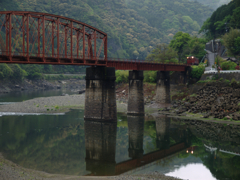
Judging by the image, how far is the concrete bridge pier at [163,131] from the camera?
38.8m

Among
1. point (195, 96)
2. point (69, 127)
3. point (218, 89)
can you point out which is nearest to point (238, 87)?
point (218, 89)

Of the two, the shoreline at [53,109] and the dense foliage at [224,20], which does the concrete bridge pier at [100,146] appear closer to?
the shoreline at [53,109]

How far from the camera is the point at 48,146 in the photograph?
3634 centimetres

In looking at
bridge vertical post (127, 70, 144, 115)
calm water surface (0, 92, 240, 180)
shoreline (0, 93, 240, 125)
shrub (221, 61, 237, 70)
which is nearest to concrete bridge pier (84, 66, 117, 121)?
calm water surface (0, 92, 240, 180)

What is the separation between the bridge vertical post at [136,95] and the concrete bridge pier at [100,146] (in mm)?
11909

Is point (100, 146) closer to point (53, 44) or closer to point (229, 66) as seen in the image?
point (53, 44)

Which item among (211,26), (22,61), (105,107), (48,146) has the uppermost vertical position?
(211,26)

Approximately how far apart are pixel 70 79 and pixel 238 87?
14289cm

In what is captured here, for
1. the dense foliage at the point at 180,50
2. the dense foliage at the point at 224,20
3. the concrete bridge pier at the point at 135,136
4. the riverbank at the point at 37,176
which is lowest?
the concrete bridge pier at the point at 135,136

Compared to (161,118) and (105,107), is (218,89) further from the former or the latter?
(105,107)

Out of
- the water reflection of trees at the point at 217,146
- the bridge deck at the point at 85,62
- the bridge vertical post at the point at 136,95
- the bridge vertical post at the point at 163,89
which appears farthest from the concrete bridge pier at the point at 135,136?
the bridge vertical post at the point at 163,89

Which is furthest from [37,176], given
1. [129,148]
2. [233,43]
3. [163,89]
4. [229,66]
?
[233,43]

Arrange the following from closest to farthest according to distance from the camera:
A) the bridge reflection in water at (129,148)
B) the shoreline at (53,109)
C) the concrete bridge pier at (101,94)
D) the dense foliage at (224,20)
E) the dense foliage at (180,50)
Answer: the bridge reflection in water at (129,148)
the concrete bridge pier at (101,94)
the shoreline at (53,109)
the dense foliage at (180,50)
the dense foliage at (224,20)

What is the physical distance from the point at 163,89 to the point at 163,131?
92.6ft
